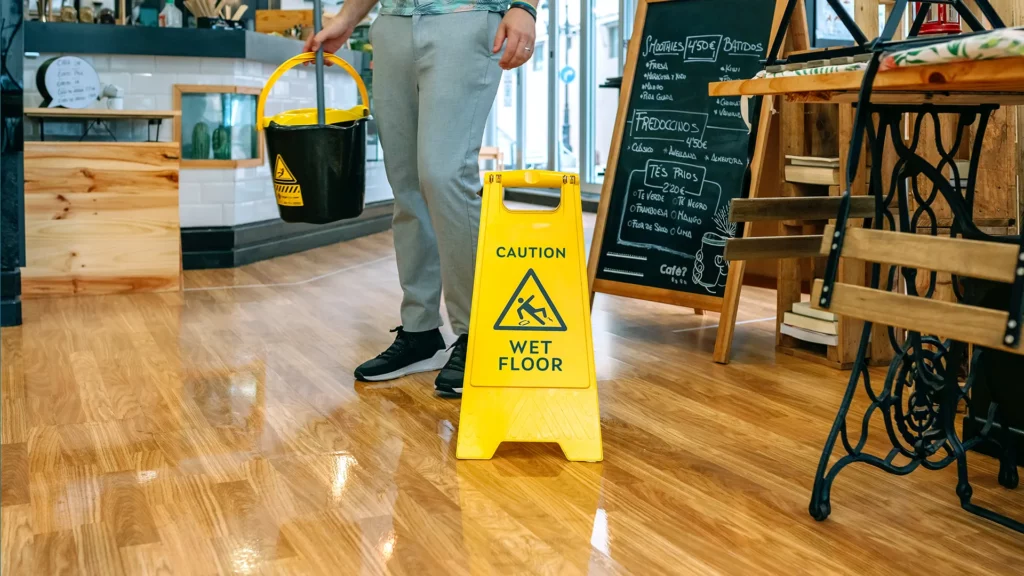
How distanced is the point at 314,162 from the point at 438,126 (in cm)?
33

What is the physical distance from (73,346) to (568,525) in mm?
1852

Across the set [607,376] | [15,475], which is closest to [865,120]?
[607,376]

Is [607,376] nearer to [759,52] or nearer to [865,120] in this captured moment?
[759,52]

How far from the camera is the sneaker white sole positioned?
246cm

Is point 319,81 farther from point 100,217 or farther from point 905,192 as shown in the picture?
point 100,217

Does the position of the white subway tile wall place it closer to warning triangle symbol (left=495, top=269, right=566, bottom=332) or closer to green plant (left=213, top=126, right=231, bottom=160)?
green plant (left=213, top=126, right=231, bottom=160)

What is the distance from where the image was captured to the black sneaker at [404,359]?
2461 millimetres

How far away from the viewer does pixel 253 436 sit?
2021 millimetres

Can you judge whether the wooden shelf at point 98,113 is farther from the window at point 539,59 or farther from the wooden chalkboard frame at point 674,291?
the window at point 539,59

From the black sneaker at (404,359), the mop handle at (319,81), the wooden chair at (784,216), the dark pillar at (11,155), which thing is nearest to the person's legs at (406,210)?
the black sneaker at (404,359)

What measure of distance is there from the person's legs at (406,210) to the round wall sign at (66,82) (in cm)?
233

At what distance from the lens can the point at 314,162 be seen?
2.34 metres

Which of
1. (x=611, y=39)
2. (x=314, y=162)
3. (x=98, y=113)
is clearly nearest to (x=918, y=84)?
(x=314, y=162)

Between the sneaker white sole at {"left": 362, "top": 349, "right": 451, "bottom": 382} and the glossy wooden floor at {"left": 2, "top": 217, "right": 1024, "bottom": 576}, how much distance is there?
3cm
